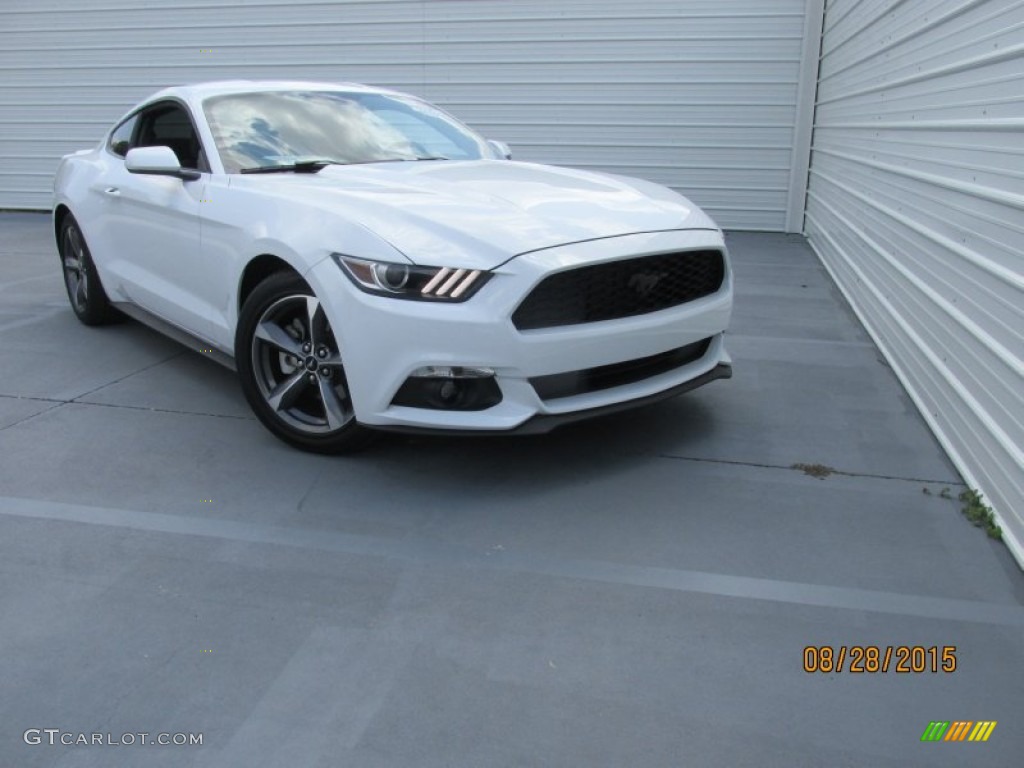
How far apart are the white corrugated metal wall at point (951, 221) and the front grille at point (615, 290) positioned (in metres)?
1.06

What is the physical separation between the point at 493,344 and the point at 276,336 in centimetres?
108

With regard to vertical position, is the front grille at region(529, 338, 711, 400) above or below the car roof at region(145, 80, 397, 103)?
below

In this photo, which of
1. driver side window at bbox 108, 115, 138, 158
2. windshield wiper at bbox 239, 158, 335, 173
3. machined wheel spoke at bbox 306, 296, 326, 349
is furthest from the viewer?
driver side window at bbox 108, 115, 138, 158

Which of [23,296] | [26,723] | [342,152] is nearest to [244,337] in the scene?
[342,152]

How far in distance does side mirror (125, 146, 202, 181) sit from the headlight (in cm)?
143

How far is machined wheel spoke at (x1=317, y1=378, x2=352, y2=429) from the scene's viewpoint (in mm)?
3596

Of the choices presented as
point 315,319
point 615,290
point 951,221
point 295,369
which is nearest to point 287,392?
point 295,369

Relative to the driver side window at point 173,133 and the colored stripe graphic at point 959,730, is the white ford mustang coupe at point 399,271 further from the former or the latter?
the colored stripe graphic at point 959,730

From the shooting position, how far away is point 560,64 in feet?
33.3

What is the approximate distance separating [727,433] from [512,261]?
1.44 metres

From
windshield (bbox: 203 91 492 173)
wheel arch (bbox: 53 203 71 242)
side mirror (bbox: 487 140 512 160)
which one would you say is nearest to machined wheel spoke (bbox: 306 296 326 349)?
windshield (bbox: 203 91 492 173)

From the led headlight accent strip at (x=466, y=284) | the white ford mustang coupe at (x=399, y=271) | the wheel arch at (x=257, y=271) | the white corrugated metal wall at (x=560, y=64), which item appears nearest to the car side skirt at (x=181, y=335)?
the white ford mustang coupe at (x=399, y=271)

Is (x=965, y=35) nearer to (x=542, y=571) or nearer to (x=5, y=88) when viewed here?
(x=542, y=571)
